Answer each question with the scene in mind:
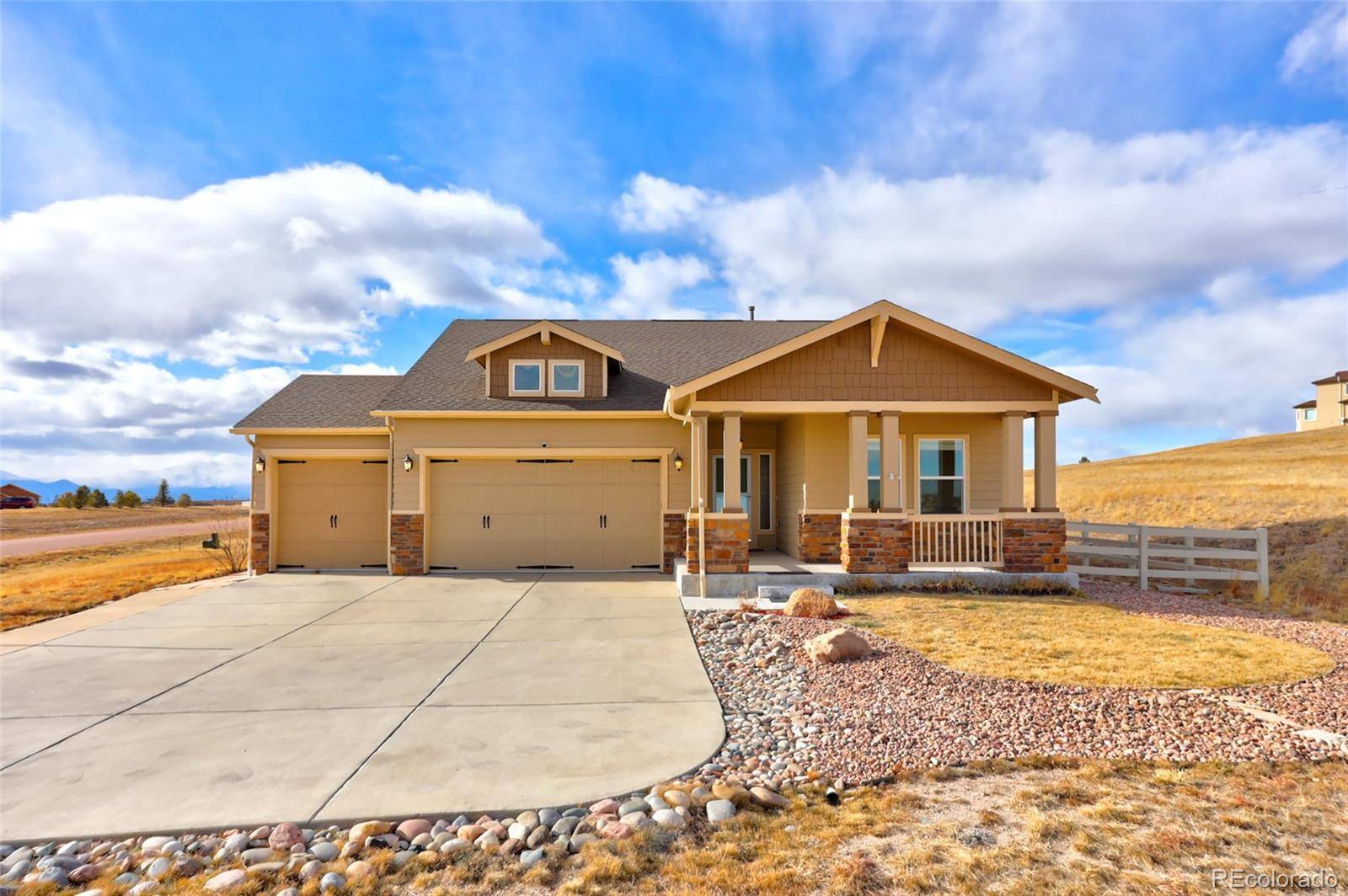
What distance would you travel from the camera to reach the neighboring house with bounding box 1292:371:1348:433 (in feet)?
162

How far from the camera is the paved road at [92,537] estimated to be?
21672 millimetres

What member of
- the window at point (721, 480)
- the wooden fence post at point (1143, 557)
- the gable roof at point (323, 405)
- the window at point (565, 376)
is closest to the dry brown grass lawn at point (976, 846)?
the wooden fence post at point (1143, 557)

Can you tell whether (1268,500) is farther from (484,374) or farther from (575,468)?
(484,374)

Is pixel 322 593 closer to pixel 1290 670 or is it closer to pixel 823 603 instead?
pixel 823 603

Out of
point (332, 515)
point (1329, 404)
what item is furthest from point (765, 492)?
point (1329, 404)

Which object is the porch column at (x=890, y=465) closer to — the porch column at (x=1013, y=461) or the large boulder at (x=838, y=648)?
the porch column at (x=1013, y=461)

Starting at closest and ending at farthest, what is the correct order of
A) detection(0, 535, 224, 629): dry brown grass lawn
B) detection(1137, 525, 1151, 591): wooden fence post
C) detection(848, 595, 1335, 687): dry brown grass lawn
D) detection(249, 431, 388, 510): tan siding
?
1. detection(848, 595, 1335, 687): dry brown grass lawn
2. detection(0, 535, 224, 629): dry brown grass lawn
3. detection(1137, 525, 1151, 591): wooden fence post
4. detection(249, 431, 388, 510): tan siding

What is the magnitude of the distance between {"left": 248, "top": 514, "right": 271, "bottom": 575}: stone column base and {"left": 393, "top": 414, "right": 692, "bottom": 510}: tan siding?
2.93 metres

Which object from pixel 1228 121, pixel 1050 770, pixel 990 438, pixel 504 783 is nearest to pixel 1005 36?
pixel 1228 121

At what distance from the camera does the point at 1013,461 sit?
430 inches

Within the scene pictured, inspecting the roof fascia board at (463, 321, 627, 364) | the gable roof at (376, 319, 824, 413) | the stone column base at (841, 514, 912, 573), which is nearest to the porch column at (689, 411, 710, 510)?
the gable roof at (376, 319, 824, 413)

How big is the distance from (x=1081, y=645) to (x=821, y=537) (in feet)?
16.6

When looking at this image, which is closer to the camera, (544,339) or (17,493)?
(544,339)

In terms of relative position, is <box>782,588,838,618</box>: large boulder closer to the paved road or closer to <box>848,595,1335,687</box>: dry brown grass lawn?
<box>848,595,1335,687</box>: dry brown grass lawn
